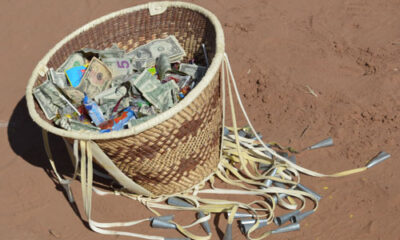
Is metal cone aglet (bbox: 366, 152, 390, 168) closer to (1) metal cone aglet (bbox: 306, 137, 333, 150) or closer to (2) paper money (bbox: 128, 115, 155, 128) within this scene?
(1) metal cone aglet (bbox: 306, 137, 333, 150)

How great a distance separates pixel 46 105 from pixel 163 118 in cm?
93

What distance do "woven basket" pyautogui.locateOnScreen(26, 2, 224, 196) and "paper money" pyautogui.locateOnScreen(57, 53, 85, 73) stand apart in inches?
1.9

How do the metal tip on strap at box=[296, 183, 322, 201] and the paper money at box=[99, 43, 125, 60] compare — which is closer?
the metal tip on strap at box=[296, 183, 322, 201]

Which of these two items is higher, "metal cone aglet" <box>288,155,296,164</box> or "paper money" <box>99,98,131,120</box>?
"paper money" <box>99,98,131,120</box>

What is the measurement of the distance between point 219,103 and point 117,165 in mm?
739

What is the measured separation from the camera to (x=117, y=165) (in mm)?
2502

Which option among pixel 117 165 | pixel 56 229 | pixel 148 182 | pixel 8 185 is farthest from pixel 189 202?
pixel 8 185

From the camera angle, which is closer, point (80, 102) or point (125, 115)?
point (125, 115)

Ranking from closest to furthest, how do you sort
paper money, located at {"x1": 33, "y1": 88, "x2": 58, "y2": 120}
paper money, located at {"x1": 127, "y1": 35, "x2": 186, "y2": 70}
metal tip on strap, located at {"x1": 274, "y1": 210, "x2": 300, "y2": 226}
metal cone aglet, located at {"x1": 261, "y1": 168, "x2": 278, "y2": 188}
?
metal tip on strap, located at {"x1": 274, "y1": 210, "x2": 300, "y2": 226}
paper money, located at {"x1": 33, "y1": 88, "x2": 58, "y2": 120}
metal cone aglet, located at {"x1": 261, "y1": 168, "x2": 278, "y2": 188}
paper money, located at {"x1": 127, "y1": 35, "x2": 186, "y2": 70}

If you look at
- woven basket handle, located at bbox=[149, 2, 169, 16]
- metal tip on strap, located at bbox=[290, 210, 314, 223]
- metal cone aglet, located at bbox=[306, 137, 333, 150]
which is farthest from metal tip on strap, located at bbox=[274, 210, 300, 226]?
woven basket handle, located at bbox=[149, 2, 169, 16]

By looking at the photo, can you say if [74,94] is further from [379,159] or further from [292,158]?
[379,159]

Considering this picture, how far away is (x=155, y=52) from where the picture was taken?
10.1 feet

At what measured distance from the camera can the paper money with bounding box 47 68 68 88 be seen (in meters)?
2.83

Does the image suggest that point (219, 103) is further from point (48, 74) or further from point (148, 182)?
point (48, 74)
